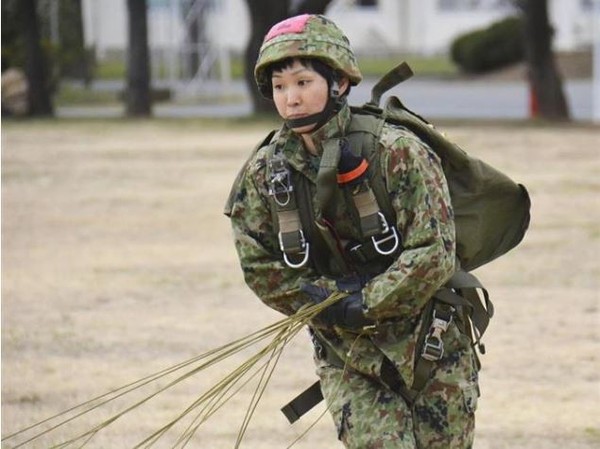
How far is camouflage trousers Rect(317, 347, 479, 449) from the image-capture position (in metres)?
4.45

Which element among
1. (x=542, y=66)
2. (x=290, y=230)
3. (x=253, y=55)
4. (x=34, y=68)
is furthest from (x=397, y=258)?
(x=34, y=68)

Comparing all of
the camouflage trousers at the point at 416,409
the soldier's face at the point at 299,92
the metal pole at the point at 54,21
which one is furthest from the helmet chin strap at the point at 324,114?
the metal pole at the point at 54,21

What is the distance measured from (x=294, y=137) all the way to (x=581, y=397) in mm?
3623

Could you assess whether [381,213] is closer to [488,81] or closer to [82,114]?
[82,114]

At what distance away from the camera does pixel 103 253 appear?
1294cm

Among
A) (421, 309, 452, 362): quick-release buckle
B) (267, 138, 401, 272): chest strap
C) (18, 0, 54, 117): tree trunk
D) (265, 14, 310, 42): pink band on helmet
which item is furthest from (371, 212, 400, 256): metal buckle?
(18, 0, 54, 117): tree trunk

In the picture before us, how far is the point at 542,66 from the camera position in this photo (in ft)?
86.7

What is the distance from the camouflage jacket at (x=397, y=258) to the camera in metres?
4.30

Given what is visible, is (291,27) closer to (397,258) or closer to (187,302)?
(397,258)

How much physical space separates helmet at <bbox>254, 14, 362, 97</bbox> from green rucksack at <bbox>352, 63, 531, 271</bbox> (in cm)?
20

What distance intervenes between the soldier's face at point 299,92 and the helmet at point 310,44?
42 millimetres

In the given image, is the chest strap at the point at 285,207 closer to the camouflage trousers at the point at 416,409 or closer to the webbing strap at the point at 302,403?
the camouflage trousers at the point at 416,409

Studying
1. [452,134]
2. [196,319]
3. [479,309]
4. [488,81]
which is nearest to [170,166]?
[452,134]

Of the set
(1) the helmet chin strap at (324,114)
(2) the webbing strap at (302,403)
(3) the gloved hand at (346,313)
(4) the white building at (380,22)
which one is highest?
(1) the helmet chin strap at (324,114)
